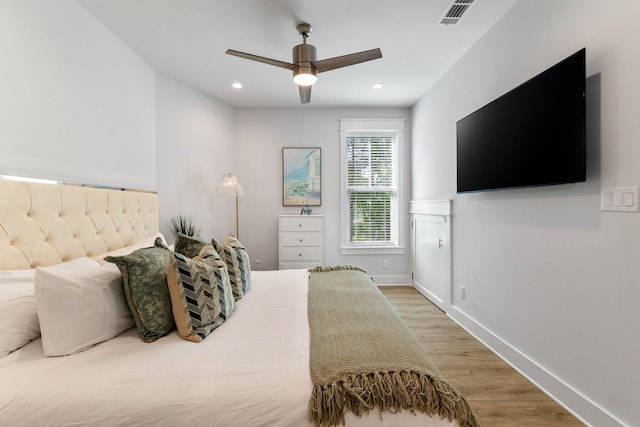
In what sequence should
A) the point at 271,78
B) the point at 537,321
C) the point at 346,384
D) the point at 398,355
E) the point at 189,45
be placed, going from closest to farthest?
the point at 346,384 → the point at 398,355 → the point at 537,321 → the point at 189,45 → the point at 271,78

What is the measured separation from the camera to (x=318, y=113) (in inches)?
175

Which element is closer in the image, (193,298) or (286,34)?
(193,298)

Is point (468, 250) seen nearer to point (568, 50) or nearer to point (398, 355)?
point (568, 50)

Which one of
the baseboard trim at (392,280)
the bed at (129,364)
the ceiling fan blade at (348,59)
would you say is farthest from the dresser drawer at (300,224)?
the bed at (129,364)

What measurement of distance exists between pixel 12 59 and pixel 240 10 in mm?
1364

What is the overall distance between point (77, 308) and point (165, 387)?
→ 54cm

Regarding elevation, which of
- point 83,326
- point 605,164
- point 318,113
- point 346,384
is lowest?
point 346,384

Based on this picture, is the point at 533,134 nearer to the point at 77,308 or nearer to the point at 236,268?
the point at 236,268

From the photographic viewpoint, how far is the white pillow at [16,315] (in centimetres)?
116

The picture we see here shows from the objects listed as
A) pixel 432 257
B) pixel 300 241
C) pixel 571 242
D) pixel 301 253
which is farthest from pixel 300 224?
pixel 571 242

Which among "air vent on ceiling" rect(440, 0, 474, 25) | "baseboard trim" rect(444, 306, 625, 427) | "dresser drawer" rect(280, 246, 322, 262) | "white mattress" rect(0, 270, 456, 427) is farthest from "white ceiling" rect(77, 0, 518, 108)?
"baseboard trim" rect(444, 306, 625, 427)

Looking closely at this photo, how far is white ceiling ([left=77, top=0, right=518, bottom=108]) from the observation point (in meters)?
2.13

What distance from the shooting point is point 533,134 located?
6.15 feet

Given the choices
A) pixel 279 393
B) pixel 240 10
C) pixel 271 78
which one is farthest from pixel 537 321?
pixel 271 78
